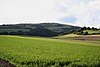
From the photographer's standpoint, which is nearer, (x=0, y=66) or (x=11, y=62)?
(x=0, y=66)

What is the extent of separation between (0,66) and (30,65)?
10.8 ft

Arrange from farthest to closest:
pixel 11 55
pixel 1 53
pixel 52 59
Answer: pixel 1 53 < pixel 11 55 < pixel 52 59

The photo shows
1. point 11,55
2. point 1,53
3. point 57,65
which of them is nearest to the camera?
point 57,65

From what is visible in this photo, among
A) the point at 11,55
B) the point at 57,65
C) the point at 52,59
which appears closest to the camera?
the point at 57,65

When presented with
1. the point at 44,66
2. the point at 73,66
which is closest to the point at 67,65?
the point at 73,66

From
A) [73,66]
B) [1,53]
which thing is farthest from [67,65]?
[1,53]

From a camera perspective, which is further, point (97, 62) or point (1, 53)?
point (1, 53)

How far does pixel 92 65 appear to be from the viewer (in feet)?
95.8

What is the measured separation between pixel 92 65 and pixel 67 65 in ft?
10.0

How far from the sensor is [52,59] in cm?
2986

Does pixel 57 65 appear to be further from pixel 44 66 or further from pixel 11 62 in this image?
pixel 11 62

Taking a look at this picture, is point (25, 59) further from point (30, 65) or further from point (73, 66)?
point (73, 66)

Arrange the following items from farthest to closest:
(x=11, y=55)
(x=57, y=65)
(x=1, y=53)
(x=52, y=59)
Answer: (x=1, y=53)
(x=11, y=55)
(x=52, y=59)
(x=57, y=65)

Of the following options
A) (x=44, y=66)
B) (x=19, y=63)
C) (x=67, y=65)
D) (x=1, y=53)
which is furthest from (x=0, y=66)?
(x=1, y=53)
